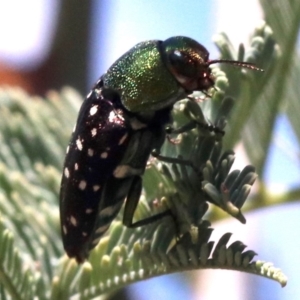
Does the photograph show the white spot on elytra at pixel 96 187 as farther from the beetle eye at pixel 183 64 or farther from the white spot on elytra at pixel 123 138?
the beetle eye at pixel 183 64

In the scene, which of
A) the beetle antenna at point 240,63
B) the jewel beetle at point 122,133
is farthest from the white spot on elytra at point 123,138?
the beetle antenna at point 240,63

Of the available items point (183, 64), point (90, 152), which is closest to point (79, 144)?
point (90, 152)

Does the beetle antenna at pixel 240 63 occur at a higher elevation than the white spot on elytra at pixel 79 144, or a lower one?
higher

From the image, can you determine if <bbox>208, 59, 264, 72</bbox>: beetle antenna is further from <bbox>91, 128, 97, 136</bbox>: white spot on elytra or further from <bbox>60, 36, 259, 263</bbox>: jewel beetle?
<bbox>91, 128, 97, 136</bbox>: white spot on elytra

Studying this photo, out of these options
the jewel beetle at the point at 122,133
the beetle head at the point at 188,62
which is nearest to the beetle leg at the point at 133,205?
the jewel beetle at the point at 122,133

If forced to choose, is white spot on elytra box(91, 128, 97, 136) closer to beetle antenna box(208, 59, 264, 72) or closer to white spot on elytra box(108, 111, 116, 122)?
white spot on elytra box(108, 111, 116, 122)

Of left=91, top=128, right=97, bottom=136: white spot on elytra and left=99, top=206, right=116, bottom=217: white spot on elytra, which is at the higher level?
left=91, top=128, right=97, bottom=136: white spot on elytra

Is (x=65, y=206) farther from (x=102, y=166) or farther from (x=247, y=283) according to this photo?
(x=247, y=283)

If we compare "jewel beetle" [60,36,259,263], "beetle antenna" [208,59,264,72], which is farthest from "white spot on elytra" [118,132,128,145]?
"beetle antenna" [208,59,264,72]
